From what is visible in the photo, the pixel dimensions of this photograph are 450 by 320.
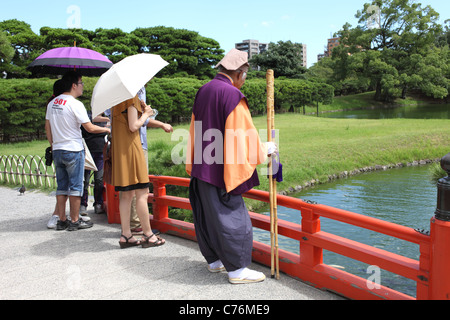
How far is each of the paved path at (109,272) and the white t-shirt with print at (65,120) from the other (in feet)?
3.34

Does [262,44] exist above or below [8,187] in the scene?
Answer: above

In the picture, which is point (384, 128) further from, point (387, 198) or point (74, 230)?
point (74, 230)

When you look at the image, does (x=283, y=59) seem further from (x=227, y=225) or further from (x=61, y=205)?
(x=227, y=225)

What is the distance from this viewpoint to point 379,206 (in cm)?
938

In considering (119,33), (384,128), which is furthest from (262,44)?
(384,128)

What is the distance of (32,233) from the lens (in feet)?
15.9

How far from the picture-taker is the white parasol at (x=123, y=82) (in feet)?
11.9

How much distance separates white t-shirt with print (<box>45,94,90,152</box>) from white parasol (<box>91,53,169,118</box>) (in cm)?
72

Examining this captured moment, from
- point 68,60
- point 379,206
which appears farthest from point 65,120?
point 379,206

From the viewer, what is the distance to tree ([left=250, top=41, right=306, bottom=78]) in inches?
1516

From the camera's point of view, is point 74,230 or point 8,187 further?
point 8,187

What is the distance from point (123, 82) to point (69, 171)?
154 cm

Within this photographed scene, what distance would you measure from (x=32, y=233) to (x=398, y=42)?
1691 inches

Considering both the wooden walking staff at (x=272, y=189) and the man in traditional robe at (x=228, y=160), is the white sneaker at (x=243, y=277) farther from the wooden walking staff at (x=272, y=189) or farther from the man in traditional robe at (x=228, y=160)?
the wooden walking staff at (x=272, y=189)
